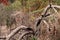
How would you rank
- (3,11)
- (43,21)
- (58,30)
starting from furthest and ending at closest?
(3,11) → (43,21) → (58,30)

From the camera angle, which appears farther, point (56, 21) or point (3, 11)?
point (3, 11)

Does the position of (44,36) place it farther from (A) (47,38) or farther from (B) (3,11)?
(B) (3,11)

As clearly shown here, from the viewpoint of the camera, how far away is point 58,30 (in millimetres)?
4629

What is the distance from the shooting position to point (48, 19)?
5.19m

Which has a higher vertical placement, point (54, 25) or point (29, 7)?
point (54, 25)

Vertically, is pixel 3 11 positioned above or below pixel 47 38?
below

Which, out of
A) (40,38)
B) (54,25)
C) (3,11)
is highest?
(54,25)

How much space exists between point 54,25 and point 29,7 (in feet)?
27.2

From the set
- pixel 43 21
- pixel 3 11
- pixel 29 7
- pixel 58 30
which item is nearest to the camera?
pixel 58 30

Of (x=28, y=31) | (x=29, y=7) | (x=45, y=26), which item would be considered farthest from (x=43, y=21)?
(x=29, y=7)

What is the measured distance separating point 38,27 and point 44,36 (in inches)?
9.3

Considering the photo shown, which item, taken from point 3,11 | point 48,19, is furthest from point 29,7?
point 48,19

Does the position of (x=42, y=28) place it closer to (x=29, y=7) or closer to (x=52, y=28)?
(x=52, y=28)

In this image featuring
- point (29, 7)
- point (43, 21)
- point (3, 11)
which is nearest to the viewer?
point (43, 21)
